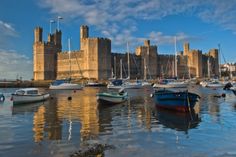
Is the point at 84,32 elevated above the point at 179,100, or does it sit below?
above

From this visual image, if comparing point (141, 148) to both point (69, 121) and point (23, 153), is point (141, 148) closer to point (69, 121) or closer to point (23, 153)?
point (23, 153)

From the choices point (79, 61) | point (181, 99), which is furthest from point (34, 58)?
point (181, 99)

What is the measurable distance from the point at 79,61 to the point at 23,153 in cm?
8609

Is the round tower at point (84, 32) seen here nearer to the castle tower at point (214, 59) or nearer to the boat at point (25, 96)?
the castle tower at point (214, 59)

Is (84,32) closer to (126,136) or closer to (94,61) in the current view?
(94,61)

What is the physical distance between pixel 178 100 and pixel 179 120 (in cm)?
321

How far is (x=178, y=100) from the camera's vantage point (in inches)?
707

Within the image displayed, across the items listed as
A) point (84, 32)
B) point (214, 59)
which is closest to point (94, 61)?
point (84, 32)

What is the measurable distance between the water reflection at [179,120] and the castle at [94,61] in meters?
69.7

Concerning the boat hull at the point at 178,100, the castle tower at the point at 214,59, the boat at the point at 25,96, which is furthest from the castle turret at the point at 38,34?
the boat hull at the point at 178,100

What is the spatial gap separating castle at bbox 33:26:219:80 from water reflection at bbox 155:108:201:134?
2745 inches

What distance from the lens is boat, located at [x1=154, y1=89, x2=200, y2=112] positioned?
57.8ft

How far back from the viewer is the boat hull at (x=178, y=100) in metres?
17.6

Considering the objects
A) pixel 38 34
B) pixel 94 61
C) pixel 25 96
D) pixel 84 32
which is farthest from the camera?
pixel 38 34
